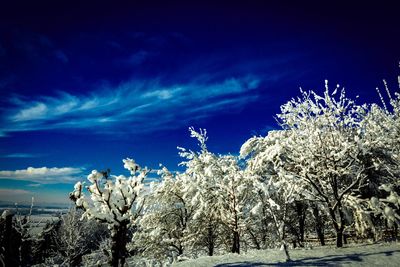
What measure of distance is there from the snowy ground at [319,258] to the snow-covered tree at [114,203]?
A: 266cm

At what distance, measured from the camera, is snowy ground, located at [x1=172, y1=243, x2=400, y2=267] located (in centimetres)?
1159

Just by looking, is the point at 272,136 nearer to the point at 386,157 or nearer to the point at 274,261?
the point at 386,157

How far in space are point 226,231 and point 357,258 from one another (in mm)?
14481

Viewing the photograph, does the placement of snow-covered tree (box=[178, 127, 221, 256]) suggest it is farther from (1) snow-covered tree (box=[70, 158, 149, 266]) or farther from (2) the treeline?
(1) snow-covered tree (box=[70, 158, 149, 266])

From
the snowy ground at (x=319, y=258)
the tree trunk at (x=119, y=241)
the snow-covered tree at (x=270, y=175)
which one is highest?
the snow-covered tree at (x=270, y=175)

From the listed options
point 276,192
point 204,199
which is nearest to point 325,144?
point 276,192

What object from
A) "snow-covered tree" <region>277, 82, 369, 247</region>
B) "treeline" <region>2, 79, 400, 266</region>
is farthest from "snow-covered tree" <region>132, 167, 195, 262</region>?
"snow-covered tree" <region>277, 82, 369, 247</region>

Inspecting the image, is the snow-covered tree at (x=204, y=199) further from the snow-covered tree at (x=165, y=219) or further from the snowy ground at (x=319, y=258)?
the snowy ground at (x=319, y=258)

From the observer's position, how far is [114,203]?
1157 centimetres

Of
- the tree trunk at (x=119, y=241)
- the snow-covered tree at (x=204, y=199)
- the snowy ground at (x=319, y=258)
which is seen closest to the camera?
the tree trunk at (x=119, y=241)

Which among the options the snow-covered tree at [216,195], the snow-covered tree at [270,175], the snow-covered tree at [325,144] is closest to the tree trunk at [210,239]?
the snow-covered tree at [216,195]

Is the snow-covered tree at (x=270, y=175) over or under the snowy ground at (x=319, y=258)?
over

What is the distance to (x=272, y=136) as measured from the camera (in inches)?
980

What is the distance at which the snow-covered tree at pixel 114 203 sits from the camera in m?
11.1
